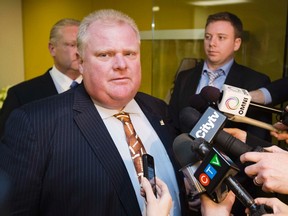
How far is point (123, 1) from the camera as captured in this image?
12.5 ft

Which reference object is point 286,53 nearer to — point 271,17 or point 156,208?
point 271,17

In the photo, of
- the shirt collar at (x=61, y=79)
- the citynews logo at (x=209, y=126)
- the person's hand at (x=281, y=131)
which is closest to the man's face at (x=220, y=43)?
the person's hand at (x=281, y=131)

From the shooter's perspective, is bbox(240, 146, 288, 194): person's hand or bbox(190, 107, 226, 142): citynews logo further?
bbox(190, 107, 226, 142): citynews logo

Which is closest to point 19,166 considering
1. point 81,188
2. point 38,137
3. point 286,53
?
point 38,137

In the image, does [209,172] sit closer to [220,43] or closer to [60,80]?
[220,43]

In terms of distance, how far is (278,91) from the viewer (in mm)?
1750

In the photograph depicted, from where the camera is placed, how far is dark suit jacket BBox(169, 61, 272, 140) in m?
1.90

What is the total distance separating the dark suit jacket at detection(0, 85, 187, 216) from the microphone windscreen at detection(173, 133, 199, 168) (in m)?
0.21

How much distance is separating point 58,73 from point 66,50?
0.57ft

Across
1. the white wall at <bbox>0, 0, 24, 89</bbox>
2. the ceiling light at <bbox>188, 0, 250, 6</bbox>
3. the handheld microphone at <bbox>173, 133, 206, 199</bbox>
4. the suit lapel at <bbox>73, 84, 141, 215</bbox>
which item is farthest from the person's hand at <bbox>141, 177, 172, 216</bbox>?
the white wall at <bbox>0, 0, 24, 89</bbox>

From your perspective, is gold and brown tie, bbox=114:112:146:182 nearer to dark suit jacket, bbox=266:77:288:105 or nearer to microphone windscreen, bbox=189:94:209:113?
microphone windscreen, bbox=189:94:209:113

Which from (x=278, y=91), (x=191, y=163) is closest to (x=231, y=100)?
(x=191, y=163)

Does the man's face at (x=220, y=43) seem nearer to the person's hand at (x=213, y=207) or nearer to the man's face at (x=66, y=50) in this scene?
the man's face at (x=66, y=50)

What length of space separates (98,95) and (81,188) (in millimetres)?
345
